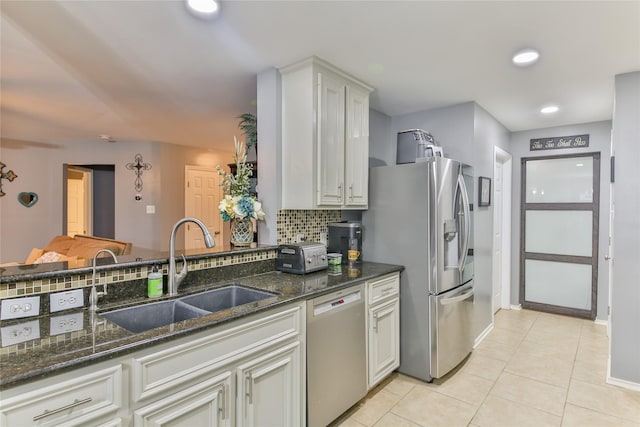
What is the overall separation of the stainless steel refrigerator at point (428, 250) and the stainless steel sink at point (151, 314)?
1612mm

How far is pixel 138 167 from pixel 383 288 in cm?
471

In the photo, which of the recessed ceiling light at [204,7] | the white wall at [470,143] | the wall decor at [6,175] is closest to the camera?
the recessed ceiling light at [204,7]

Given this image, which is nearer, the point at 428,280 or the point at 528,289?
the point at 428,280

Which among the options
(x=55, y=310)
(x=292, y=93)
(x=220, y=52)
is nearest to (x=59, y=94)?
(x=220, y=52)

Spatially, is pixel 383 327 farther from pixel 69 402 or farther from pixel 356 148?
pixel 69 402

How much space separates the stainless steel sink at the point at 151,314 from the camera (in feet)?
4.98

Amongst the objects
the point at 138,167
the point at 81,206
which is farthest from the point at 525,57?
the point at 81,206

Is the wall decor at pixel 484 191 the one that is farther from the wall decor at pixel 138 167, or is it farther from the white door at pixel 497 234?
the wall decor at pixel 138 167

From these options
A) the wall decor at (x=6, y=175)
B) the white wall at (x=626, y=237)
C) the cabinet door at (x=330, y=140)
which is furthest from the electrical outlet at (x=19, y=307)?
the wall decor at (x=6, y=175)

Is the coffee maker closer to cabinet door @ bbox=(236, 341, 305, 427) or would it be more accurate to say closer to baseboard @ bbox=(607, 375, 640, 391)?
cabinet door @ bbox=(236, 341, 305, 427)

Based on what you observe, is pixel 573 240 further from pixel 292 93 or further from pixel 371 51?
pixel 292 93

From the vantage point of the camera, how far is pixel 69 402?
0.99 metres

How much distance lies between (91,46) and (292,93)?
1.32 m

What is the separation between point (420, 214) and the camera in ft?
8.19
